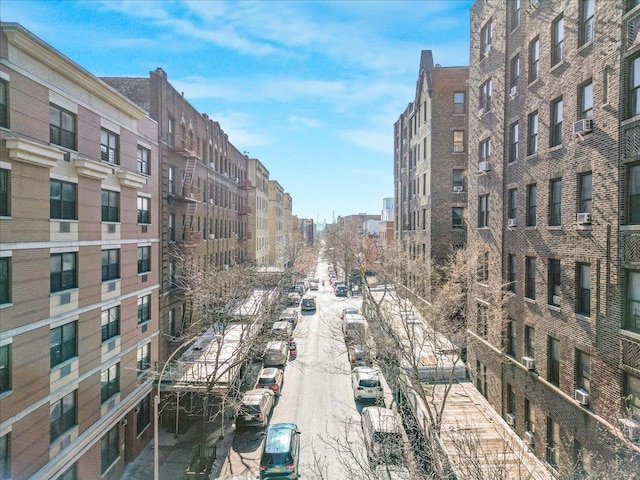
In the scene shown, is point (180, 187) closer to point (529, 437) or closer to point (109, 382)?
point (109, 382)

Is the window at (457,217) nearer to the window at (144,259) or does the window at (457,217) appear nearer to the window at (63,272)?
the window at (144,259)

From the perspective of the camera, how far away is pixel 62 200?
1319 centimetres

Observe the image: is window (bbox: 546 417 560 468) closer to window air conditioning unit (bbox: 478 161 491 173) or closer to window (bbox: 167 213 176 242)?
window air conditioning unit (bbox: 478 161 491 173)

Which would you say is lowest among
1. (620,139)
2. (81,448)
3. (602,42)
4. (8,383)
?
(81,448)

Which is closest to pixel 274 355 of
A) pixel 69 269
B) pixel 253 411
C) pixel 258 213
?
pixel 253 411

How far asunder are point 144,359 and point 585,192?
2007cm

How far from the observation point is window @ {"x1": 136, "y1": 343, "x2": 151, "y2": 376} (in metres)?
18.7

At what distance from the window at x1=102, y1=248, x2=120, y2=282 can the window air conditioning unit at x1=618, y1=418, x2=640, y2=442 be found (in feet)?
59.4

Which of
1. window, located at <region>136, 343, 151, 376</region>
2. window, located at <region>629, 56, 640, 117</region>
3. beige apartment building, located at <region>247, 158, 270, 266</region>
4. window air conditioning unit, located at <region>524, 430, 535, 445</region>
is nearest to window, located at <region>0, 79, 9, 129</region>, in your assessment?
window, located at <region>136, 343, 151, 376</region>

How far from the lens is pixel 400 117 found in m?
41.6

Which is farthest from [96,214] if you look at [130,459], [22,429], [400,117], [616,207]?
[400,117]

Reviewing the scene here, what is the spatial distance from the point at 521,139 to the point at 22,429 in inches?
808

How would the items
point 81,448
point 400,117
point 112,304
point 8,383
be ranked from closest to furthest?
1. point 8,383
2. point 81,448
3. point 112,304
4. point 400,117

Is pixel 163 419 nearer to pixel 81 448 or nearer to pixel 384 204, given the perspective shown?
pixel 81 448
